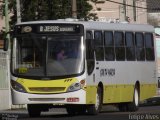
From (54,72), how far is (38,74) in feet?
1.73

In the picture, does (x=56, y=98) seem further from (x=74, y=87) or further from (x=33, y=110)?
(x=33, y=110)

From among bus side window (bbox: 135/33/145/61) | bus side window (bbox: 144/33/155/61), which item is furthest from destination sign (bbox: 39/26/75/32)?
bus side window (bbox: 144/33/155/61)

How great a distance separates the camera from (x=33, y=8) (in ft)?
139

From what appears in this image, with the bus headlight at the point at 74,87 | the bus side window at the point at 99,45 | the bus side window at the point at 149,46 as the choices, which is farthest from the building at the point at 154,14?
the bus headlight at the point at 74,87

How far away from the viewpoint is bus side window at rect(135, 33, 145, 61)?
1150 inches

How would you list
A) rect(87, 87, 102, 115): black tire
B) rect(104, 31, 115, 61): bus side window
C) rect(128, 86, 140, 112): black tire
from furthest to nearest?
rect(128, 86, 140, 112): black tire → rect(104, 31, 115, 61): bus side window → rect(87, 87, 102, 115): black tire

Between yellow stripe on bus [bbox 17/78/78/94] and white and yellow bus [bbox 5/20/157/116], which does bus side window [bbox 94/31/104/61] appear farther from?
yellow stripe on bus [bbox 17/78/78/94]

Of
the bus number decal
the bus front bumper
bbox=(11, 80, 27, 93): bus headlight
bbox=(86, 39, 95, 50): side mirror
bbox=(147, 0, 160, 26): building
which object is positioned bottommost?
bbox=(147, 0, 160, 26): building

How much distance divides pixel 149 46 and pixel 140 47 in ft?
3.50

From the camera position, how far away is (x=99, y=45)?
Answer: 25.8 metres

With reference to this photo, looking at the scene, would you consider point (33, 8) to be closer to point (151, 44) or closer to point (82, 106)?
point (151, 44)

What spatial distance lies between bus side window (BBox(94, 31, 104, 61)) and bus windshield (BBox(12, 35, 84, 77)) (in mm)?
1353

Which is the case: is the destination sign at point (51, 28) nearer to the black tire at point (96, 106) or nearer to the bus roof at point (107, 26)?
the bus roof at point (107, 26)

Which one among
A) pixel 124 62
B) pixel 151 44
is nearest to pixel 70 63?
pixel 124 62
